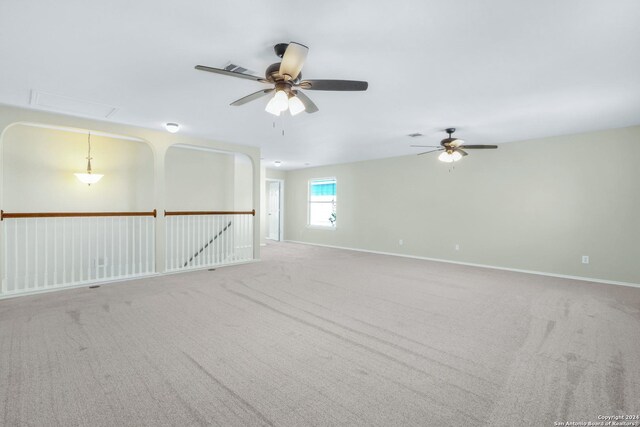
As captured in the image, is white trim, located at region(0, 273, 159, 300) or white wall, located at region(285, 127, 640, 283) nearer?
white trim, located at region(0, 273, 159, 300)

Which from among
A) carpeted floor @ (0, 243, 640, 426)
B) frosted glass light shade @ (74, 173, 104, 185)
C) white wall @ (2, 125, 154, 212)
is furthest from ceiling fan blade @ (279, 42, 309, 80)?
white wall @ (2, 125, 154, 212)

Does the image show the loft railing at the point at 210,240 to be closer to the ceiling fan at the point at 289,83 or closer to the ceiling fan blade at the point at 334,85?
the ceiling fan at the point at 289,83

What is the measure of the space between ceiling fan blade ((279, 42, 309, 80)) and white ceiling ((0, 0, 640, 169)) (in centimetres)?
A: 21

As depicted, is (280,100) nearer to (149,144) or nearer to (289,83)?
(289,83)

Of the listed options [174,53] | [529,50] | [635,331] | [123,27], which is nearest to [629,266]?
[635,331]

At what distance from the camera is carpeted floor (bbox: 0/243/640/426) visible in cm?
167

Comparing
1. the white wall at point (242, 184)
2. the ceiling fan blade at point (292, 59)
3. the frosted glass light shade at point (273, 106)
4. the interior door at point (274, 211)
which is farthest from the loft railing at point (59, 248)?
the interior door at point (274, 211)

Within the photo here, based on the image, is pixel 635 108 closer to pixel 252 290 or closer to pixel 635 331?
pixel 635 331

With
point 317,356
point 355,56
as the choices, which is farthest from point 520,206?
point 317,356

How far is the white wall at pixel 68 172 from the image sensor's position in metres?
4.50

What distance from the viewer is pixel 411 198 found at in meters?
6.96

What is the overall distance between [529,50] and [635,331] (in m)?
2.72

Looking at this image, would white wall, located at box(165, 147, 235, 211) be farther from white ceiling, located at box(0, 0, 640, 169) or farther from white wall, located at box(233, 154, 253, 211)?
white ceiling, located at box(0, 0, 640, 169)


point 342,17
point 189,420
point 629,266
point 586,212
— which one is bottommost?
point 189,420
